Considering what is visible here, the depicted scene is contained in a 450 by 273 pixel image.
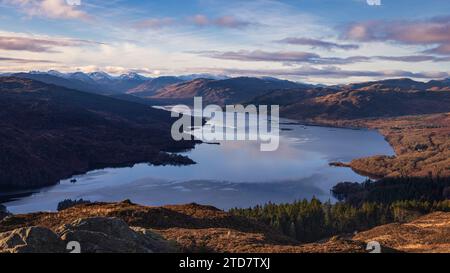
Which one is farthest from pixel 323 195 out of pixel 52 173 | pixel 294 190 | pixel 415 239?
pixel 52 173

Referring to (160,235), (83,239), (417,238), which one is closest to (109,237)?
(83,239)

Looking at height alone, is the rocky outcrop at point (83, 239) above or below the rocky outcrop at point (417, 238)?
above

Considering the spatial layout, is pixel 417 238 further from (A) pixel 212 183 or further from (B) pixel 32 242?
(A) pixel 212 183

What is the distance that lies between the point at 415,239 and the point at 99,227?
107 ft

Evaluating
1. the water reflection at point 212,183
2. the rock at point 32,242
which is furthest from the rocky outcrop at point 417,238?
the water reflection at point 212,183

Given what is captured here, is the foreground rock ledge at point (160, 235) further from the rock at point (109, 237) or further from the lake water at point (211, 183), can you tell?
the lake water at point (211, 183)

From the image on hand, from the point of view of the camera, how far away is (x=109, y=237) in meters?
24.7

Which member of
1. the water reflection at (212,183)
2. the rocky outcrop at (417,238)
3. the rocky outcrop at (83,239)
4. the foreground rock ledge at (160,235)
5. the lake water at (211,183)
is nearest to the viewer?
the rocky outcrop at (83,239)

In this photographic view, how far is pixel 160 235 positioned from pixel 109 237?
6118mm

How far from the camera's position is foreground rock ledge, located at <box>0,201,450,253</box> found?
77.0 feet

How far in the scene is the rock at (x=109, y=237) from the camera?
78.0ft

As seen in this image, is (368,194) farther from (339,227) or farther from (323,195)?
(339,227)
